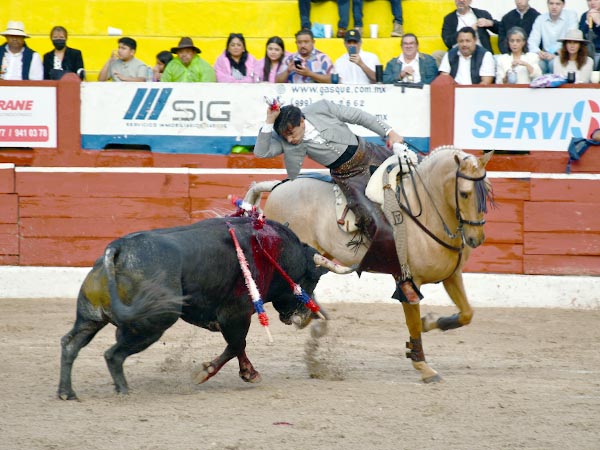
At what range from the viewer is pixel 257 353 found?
755 centimetres

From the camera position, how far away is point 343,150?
23.1 ft

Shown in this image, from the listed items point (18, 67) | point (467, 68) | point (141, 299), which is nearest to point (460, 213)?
point (141, 299)

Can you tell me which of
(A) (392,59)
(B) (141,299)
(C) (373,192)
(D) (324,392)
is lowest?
(D) (324,392)

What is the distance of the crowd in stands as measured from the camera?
9.93 m

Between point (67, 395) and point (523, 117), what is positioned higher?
point (523, 117)

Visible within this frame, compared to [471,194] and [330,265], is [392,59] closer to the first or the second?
[471,194]

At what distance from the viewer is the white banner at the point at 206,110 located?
31.8ft

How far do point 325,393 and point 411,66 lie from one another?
481cm

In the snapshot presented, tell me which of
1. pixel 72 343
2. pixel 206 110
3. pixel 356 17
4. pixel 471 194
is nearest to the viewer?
pixel 72 343

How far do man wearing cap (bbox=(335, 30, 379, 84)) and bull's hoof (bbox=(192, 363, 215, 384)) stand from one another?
455 centimetres

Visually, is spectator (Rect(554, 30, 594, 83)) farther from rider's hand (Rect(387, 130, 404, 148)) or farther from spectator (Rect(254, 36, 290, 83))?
rider's hand (Rect(387, 130, 404, 148))

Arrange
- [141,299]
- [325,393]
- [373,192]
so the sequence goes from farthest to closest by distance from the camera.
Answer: [373,192] < [325,393] < [141,299]

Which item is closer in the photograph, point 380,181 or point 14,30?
point 380,181

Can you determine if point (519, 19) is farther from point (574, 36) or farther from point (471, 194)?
point (471, 194)
